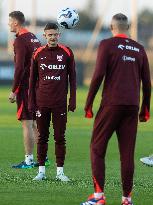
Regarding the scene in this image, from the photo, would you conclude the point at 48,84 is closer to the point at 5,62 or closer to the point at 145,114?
the point at 145,114

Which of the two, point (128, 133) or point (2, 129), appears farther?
point (2, 129)

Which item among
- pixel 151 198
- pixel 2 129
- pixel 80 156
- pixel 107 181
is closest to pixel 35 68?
pixel 107 181

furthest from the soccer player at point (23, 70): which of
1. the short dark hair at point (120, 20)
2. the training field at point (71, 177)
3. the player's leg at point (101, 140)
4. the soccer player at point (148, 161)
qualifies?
the short dark hair at point (120, 20)

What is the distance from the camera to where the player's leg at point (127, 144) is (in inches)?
427

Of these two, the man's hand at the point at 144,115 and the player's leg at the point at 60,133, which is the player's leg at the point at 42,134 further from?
the man's hand at the point at 144,115

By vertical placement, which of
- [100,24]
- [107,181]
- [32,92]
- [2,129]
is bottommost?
[100,24]

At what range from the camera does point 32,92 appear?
13.1m

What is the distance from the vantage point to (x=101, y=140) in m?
10.8

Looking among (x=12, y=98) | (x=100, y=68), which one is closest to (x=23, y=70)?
(x=12, y=98)

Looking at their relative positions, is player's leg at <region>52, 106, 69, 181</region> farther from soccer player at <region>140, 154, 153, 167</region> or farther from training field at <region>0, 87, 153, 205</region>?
soccer player at <region>140, 154, 153, 167</region>

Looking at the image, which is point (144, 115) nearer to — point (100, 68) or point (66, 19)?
point (100, 68)

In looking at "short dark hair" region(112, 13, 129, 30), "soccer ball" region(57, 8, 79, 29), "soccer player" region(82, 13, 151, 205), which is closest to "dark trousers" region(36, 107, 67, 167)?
"soccer ball" region(57, 8, 79, 29)

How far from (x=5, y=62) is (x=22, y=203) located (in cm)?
3646

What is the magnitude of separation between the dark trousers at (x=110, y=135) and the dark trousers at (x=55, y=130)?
2.22m
